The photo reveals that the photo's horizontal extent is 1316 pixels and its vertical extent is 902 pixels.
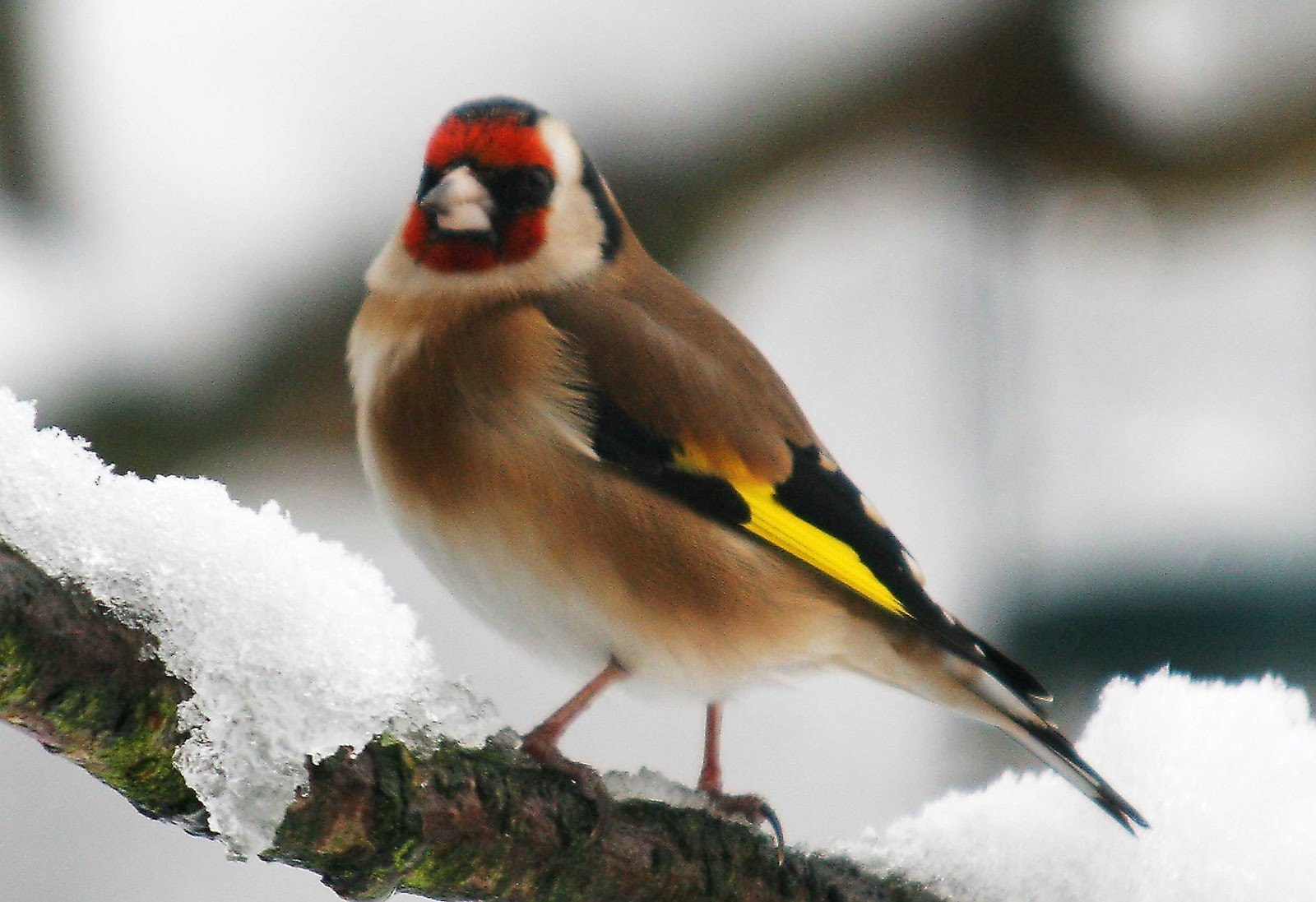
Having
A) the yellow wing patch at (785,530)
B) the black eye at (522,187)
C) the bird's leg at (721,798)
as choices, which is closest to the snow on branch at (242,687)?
the bird's leg at (721,798)

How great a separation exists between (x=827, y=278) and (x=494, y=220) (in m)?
3.32

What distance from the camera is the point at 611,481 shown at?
176 centimetres

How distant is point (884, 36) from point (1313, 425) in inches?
76.3

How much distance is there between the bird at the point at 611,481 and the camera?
5.64 ft

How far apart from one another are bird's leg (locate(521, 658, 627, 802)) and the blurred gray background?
1.64m

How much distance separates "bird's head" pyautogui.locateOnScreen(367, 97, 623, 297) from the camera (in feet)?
6.26

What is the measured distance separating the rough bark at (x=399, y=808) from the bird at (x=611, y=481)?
28cm

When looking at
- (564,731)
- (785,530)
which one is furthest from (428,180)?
(564,731)

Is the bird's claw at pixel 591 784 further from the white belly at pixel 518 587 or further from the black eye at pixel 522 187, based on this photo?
the black eye at pixel 522 187

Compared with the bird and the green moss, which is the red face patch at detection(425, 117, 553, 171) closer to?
the bird

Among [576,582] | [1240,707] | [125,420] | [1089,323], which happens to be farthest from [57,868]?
[1089,323]

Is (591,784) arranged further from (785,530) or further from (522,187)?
(522,187)

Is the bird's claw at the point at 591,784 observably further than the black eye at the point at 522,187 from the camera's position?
No

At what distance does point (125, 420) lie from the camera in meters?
3.35
